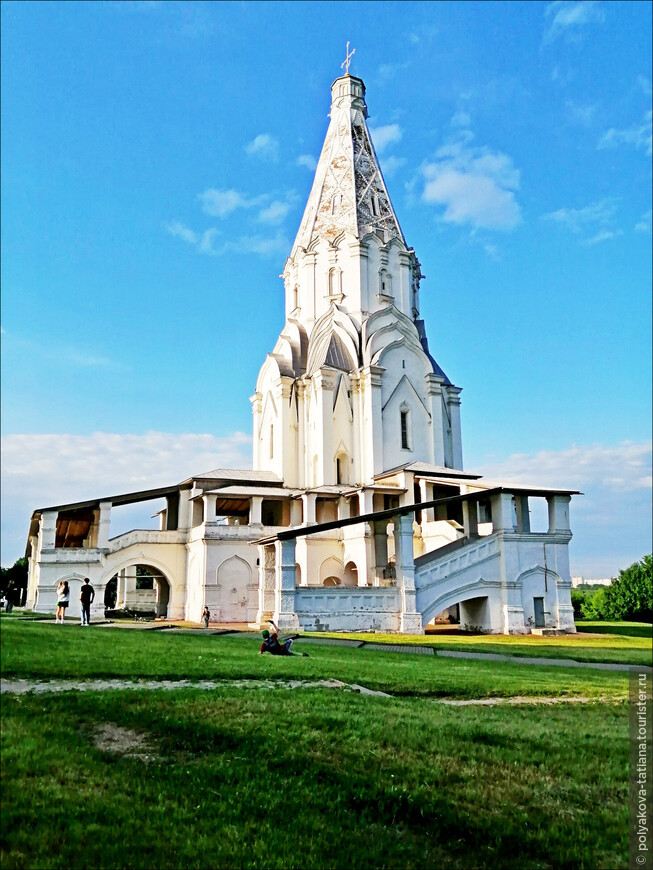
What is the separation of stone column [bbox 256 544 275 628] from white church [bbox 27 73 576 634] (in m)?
0.08

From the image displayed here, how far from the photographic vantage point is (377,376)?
129 ft

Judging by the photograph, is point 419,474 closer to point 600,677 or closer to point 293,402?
point 293,402

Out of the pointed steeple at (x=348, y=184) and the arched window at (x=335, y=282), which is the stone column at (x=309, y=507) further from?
the pointed steeple at (x=348, y=184)

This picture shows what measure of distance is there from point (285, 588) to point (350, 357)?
1821 centimetres

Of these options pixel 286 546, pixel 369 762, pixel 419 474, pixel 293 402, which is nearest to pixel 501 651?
pixel 286 546

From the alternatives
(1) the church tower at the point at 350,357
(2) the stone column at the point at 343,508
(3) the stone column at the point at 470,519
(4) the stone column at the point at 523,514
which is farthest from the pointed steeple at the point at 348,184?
(4) the stone column at the point at 523,514

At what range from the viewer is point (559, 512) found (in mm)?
31188

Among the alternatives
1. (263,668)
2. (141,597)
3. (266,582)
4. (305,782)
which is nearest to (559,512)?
(266,582)

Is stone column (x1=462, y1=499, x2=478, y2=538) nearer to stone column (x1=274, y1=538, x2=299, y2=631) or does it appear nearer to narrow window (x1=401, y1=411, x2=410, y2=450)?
narrow window (x1=401, y1=411, x2=410, y2=450)

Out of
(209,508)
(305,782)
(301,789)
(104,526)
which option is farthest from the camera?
(209,508)

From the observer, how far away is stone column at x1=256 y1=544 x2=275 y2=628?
90.9 ft

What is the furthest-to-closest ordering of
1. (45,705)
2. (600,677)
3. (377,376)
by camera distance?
(377,376), (600,677), (45,705)

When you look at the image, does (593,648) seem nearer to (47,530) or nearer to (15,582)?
(47,530)

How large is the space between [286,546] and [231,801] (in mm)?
19933
